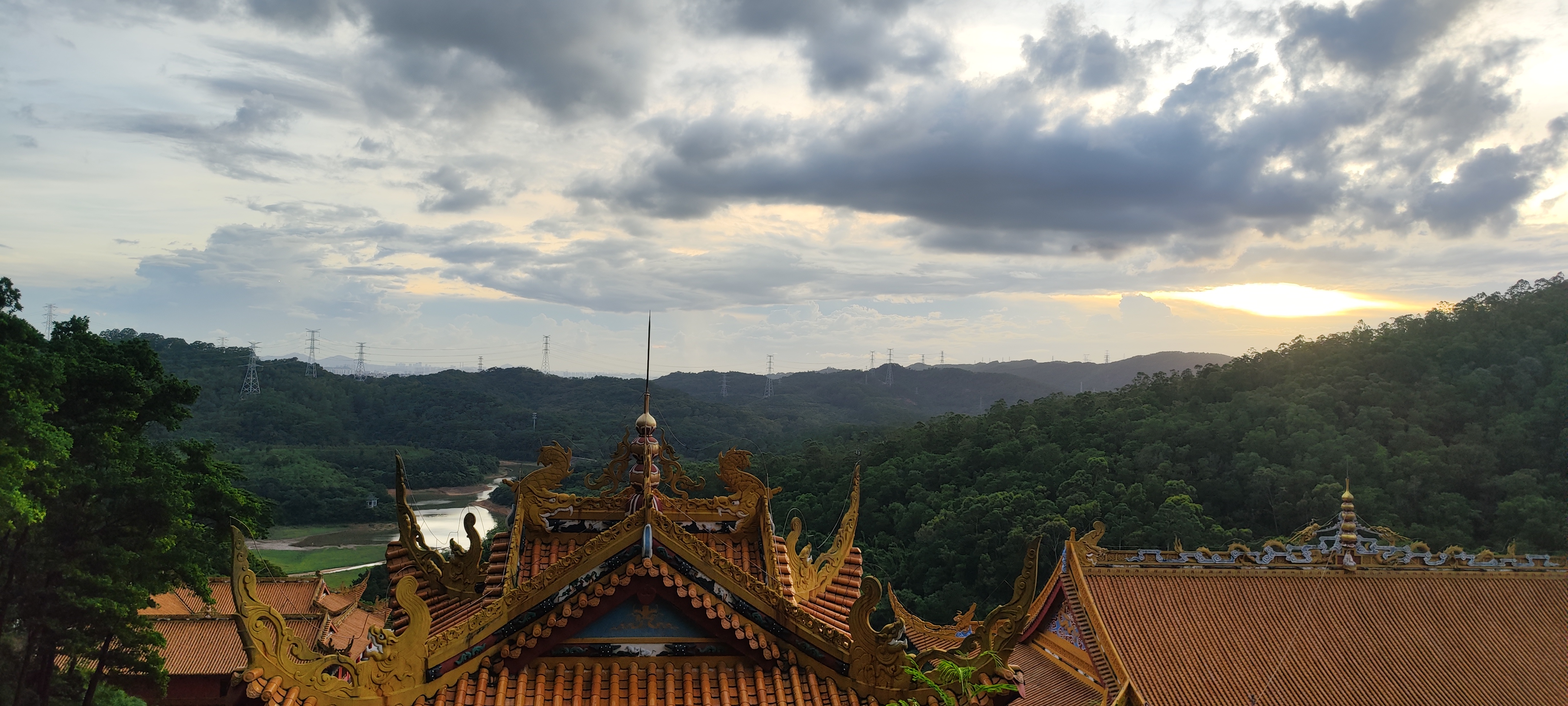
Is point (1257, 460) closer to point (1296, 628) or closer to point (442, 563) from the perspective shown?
point (1296, 628)

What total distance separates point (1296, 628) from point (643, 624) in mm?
15512

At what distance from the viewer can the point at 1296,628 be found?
17.4 metres

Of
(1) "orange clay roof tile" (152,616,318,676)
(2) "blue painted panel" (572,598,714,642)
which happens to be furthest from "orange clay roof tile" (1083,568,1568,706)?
(1) "orange clay roof tile" (152,616,318,676)

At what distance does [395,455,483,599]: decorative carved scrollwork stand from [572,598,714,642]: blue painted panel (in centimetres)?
226

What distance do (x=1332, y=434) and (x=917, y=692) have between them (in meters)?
51.9

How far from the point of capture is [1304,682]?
643 inches

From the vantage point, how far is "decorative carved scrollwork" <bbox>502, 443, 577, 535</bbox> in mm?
8281

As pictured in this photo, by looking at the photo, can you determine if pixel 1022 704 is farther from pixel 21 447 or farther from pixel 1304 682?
pixel 21 447

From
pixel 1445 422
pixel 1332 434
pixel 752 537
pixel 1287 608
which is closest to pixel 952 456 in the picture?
pixel 1332 434

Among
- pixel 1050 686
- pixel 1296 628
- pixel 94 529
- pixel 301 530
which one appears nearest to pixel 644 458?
pixel 1050 686

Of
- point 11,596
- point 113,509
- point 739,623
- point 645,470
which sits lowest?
point 11,596

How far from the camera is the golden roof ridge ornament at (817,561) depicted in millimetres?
8570

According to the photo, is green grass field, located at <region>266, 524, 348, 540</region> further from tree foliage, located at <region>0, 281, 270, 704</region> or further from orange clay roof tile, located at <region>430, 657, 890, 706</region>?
orange clay roof tile, located at <region>430, 657, 890, 706</region>

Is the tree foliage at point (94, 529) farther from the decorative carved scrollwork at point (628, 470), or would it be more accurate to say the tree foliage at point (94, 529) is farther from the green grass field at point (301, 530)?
the green grass field at point (301, 530)
